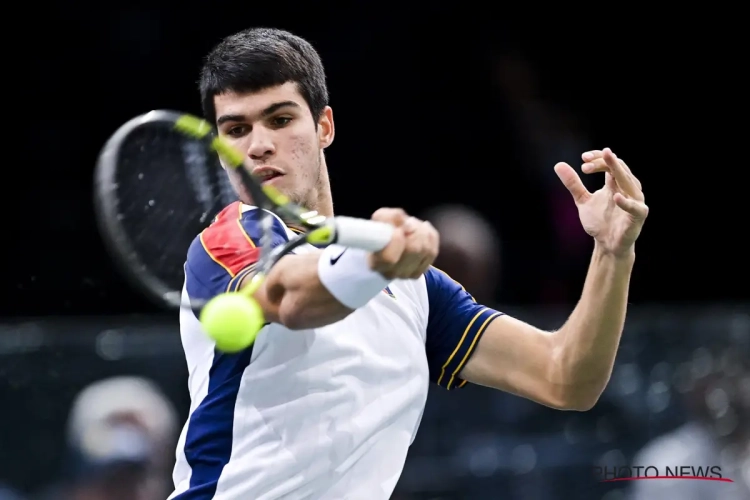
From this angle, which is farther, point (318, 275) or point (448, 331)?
point (448, 331)

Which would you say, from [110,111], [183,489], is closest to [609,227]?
[183,489]

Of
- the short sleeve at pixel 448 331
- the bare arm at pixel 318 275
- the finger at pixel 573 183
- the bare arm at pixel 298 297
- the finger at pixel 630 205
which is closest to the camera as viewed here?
the bare arm at pixel 318 275

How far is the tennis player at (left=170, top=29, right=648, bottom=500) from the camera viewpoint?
2.64m

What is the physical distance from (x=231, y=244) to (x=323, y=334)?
12.7 inches

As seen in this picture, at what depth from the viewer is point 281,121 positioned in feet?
10.8

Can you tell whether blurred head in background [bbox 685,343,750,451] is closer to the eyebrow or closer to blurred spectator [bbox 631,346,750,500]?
blurred spectator [bbox 631,346,750,500]

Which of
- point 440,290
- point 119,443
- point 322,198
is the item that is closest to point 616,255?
point 440,290

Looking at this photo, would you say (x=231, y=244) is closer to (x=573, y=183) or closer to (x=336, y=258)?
(x=336, y=258)

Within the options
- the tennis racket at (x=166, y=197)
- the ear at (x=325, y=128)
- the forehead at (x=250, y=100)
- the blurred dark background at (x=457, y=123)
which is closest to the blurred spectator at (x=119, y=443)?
the blurred dark background at (x=457, y=123)

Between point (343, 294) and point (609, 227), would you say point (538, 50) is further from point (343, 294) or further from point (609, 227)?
point (343, 294)

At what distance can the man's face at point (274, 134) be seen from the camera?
3193 mm

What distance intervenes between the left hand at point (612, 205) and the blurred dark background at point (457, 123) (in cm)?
299

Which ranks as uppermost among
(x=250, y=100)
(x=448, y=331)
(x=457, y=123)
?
(x=250, y=100)

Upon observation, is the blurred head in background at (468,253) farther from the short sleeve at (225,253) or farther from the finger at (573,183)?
the short sleeve at (225,253)
